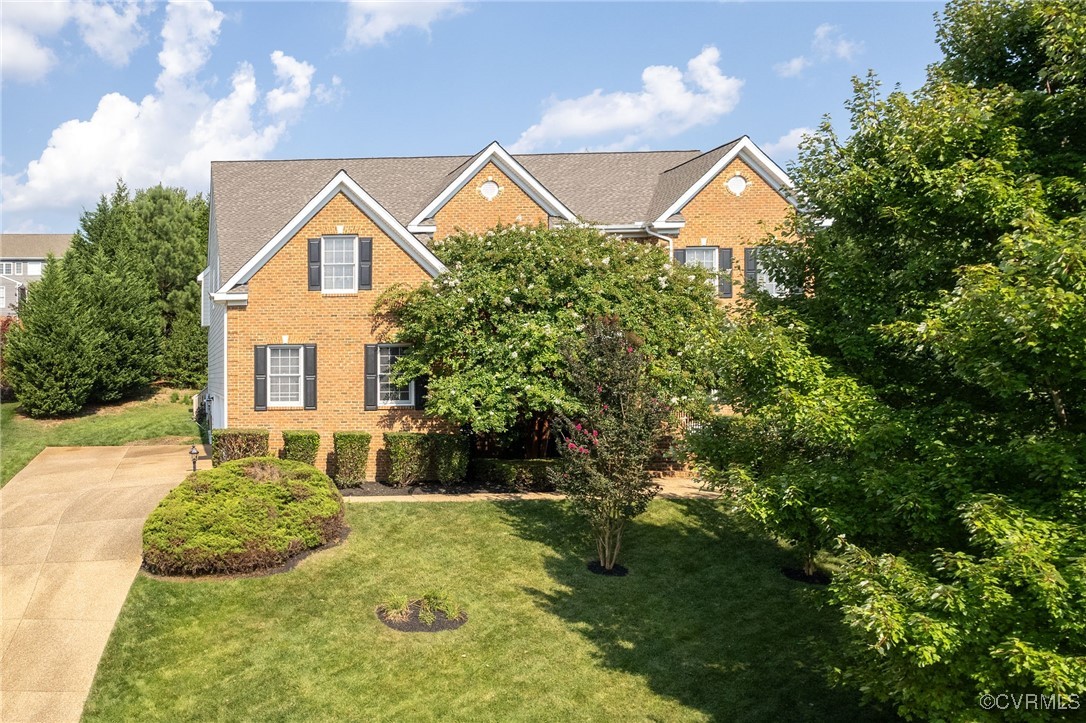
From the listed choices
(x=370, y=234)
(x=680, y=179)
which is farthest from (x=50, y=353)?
(x=680, y=179)

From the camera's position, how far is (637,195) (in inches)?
1027

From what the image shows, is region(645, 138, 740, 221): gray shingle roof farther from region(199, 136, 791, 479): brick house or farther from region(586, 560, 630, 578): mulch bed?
region(586, 560, 630, 578): mulch bed

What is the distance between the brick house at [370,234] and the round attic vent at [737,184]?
0.04 metres

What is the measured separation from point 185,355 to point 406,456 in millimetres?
22466

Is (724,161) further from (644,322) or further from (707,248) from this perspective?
(644,322)

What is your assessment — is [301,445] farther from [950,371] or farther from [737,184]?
[737,184]

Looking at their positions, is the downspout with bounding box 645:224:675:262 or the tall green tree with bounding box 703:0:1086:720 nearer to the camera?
the tall green tree with bounding box 703:0:1086:720

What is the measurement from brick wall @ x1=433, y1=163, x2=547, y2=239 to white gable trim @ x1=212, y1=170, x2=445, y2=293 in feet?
15.5

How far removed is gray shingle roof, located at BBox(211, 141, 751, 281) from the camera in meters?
24.5

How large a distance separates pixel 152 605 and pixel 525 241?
40.4ft

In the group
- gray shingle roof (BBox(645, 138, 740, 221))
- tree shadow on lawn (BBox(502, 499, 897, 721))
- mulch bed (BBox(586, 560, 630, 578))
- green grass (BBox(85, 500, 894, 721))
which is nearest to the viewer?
green grass (BBox(85, 500, 894, 721))

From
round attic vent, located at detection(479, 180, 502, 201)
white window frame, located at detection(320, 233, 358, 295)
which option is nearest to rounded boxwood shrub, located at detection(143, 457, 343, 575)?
white window frame, located at detection(320, 233, 358, 295)

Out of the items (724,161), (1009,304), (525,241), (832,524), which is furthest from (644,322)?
(1009,304)

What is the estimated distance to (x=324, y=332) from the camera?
61.5 feet
